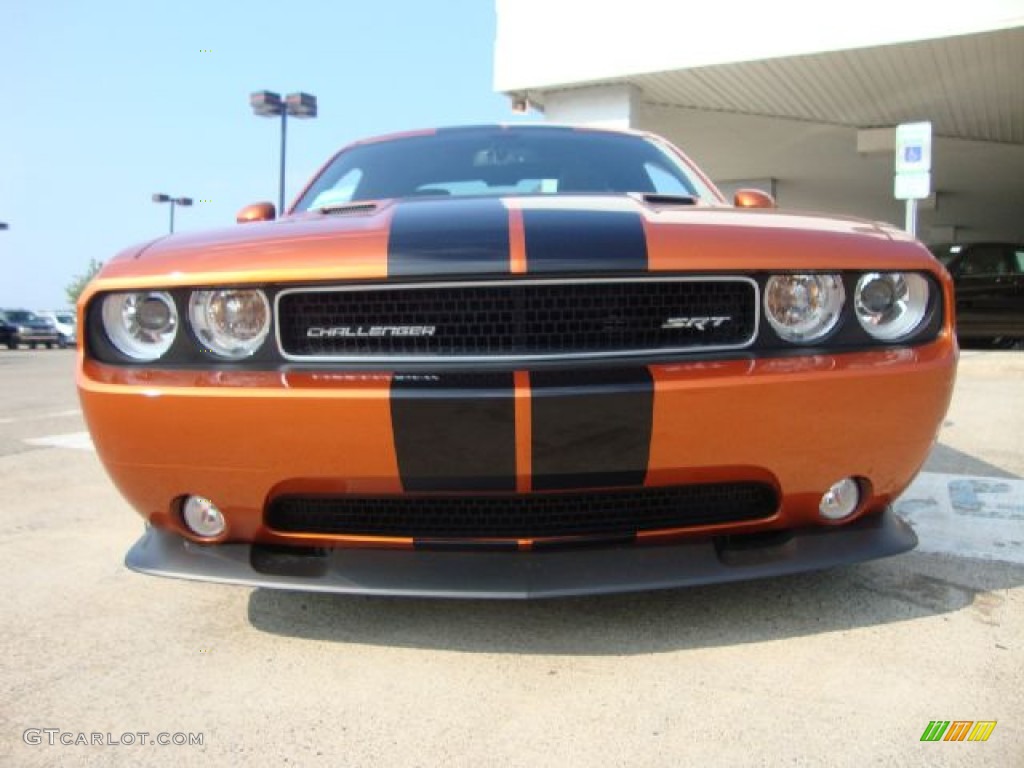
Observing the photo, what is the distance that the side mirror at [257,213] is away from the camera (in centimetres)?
263

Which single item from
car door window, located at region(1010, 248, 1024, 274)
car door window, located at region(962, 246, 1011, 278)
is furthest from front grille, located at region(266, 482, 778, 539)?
car door window, located at region(1010, 248, 1024, 274)

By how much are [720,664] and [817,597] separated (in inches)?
18.7

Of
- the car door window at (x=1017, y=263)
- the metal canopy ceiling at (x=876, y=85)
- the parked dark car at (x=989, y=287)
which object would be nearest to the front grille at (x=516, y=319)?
the parked dark car at (x=989, y=287)

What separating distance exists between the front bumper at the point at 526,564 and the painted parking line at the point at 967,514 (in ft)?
2.70

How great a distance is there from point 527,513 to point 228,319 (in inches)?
30.7

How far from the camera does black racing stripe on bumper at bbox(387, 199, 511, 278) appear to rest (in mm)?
1639

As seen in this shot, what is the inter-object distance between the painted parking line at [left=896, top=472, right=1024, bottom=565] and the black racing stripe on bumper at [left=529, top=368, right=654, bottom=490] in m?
1.42

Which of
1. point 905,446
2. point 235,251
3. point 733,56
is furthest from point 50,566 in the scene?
point 733,56

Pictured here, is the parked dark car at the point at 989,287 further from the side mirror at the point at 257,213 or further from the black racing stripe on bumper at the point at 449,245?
the black racing stripe on bumper at the point at 449,245

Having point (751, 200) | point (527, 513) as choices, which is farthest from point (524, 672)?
point (751, 200)

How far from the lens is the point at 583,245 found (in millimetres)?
1674
